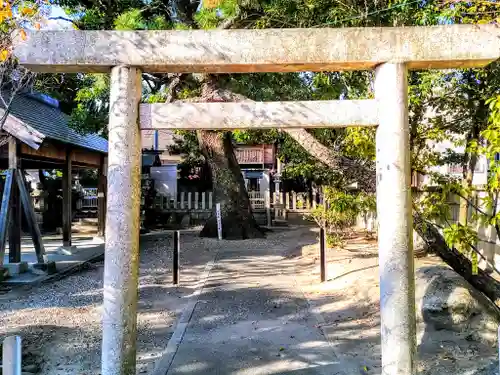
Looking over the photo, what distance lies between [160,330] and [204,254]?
22.8 feet

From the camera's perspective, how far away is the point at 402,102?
417 centimetres

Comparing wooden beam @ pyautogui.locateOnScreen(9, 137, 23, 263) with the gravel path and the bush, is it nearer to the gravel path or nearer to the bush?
the gravel path

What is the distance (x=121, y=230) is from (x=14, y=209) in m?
6.98

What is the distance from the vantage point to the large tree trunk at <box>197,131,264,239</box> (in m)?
16.4

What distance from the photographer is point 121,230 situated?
4.13 m

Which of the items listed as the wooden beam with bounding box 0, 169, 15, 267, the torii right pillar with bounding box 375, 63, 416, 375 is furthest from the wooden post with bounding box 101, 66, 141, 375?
the wooden beam with bounding box 0, 169, 15, 267

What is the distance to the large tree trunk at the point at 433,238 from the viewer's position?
20.4ft

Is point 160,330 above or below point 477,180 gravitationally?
below

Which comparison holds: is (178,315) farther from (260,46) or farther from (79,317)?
(260,46)

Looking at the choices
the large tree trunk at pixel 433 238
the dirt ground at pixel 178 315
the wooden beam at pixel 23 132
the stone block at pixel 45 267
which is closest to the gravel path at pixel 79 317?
the dirt ground at pixel 178 315

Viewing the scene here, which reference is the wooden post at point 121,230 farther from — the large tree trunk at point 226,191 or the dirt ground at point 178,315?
the large tree trunk at point 226,191

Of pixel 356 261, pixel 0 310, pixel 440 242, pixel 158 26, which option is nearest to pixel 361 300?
pixel 440 242

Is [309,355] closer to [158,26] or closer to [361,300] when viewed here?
[361,300]

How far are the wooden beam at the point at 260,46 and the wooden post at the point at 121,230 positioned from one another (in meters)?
0.27
